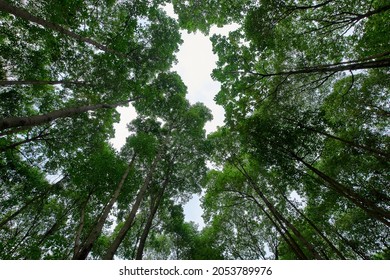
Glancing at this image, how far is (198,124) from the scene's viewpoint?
1484 cm

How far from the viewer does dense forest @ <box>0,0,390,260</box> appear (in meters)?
7.45

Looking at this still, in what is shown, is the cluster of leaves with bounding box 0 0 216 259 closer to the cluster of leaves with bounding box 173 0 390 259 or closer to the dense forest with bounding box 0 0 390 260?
the dense forest with bounding box 0 0 390 260

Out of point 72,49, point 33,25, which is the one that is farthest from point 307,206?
point 33,25

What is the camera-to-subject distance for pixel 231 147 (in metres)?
13.4

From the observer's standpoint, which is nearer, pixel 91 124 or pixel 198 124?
pixel 91 124

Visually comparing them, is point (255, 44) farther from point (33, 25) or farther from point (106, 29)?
point (33, 25)

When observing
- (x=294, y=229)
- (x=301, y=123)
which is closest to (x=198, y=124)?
(x=301, y=123)

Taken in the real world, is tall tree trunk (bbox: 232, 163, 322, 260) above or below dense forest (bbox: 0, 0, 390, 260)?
below

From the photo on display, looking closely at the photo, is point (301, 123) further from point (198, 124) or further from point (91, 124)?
point (91, 124)

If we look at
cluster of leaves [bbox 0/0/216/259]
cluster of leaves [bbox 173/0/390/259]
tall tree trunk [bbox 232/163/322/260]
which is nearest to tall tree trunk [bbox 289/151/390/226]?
cluster of leaves [bbox 173/0/390/259]

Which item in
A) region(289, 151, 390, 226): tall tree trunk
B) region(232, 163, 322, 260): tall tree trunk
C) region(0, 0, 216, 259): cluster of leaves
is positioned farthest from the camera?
region(0, 0, 216, 259): cluster of leaves

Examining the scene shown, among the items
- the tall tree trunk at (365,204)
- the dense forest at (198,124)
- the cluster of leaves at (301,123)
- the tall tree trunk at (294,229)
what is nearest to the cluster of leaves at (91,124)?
the dense forest at (198,124)

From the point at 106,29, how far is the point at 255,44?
7.48m

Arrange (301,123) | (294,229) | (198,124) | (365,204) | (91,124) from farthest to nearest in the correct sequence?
(198,124), (91,124), (301,123), (294,229), (365,204)
